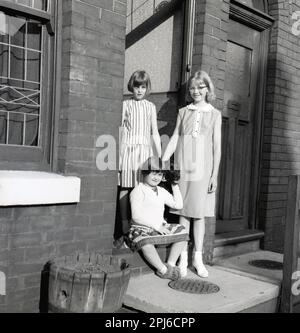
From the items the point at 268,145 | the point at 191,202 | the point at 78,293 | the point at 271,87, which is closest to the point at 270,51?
the point at 271,87

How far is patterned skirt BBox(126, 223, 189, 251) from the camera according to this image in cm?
412

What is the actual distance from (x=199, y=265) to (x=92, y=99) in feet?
6.24

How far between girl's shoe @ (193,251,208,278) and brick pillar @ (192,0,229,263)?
18.3 inches

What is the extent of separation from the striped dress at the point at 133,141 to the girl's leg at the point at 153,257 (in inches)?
25.6

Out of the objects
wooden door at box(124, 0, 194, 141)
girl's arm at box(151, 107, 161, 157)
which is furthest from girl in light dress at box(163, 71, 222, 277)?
wooden door at box(124, 0, 194, 141)

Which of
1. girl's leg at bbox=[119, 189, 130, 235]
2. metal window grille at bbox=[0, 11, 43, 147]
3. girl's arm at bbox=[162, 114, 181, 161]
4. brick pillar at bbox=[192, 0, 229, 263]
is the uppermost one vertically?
brick pillar at bbox=[192, 0, 229, 263]

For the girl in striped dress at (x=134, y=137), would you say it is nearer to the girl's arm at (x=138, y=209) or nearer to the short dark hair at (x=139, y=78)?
the short dark hair at (x=139, y=78)

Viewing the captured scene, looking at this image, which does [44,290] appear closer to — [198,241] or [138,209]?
[138,209]

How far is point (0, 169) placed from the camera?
3.62 metres

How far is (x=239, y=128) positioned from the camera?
591 centimetres

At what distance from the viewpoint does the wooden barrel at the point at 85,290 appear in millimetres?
3334

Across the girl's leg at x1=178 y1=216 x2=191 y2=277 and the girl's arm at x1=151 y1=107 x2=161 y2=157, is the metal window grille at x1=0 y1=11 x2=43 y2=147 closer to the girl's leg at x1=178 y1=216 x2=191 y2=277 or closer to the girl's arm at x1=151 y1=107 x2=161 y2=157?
the girl's arm at x1=151 y1=107 x2=161 y2=157

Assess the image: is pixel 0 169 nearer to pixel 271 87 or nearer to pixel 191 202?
pixel 191 202

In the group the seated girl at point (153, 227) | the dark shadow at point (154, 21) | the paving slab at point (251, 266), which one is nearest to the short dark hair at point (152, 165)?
the seated girl at point (153, 227)
